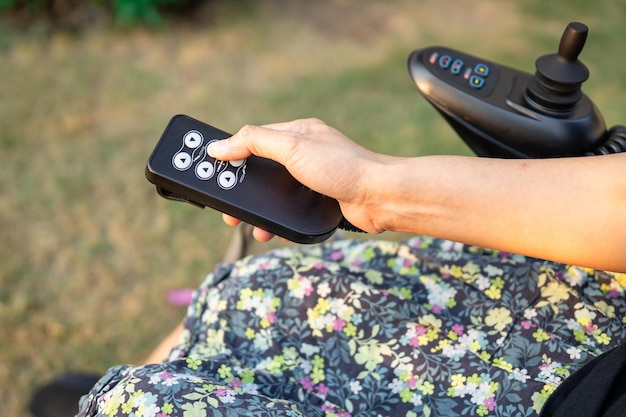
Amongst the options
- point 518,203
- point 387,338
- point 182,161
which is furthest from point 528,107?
point 182,161

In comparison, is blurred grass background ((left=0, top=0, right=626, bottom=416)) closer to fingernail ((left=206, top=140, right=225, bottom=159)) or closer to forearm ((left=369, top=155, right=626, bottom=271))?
fingernail ((left=206, top=140, right=225, bottom=159))

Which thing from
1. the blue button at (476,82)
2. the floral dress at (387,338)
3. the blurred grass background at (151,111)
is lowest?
the blurred grass background at (151,111)

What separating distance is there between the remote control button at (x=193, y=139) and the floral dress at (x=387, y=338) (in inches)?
8.2

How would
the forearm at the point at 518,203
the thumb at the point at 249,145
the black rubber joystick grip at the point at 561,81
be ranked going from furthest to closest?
the black rubber joystick grip at the point at 561,81 → the thumb at the point at 249,145 → the forearm at the point at 518,203

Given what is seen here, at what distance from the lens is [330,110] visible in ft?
6.93

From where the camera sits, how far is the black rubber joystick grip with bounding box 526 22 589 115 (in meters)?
0.90

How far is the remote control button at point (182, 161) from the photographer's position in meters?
0.85

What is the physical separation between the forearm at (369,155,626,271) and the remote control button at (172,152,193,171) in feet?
0.83

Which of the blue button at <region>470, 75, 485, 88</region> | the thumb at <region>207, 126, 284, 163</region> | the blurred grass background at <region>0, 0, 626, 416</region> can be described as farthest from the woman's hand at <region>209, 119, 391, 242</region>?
the blurred grass background at <region>0, 0, 626, 416</region>

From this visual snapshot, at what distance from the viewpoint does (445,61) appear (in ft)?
3.27

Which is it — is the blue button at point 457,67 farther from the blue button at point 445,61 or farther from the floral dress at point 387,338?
the floral dress at point 387,338

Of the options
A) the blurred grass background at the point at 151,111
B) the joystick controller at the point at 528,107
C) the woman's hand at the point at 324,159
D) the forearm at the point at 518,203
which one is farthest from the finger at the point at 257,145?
the blurred grass background at the point at 151,111

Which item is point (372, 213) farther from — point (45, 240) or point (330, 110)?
point (330, 110)

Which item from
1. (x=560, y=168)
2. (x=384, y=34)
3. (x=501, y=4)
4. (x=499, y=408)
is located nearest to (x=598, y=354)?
(x=499, y=408)
